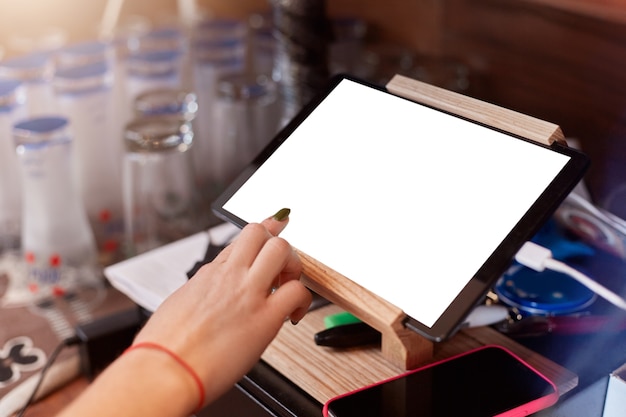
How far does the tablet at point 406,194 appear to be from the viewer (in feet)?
1.78

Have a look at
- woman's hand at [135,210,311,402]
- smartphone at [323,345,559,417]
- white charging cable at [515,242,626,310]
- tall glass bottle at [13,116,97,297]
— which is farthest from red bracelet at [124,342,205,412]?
tall glass bottle at [13,116,97,297]

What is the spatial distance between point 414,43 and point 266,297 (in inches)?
38.3

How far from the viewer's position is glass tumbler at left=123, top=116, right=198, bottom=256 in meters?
1.07

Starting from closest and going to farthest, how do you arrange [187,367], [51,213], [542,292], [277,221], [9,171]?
[187,367]
[277,221]
[542,292]
[51,213]
[9,171]

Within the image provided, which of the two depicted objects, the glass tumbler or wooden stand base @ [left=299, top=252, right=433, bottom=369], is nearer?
wooden stand base @ [left=299, top=252, right=433, bottom=369]

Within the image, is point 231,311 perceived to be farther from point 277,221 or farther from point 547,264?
point 547,264

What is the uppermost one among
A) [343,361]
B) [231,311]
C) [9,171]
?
[231,311]

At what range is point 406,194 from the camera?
1.98 ft

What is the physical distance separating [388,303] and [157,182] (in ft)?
2.03

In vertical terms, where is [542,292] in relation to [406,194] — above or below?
below

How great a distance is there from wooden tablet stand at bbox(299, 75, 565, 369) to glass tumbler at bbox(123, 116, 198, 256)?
491 mm

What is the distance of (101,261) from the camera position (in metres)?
1.11

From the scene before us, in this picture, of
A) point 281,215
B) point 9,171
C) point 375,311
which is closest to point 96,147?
point 9,171

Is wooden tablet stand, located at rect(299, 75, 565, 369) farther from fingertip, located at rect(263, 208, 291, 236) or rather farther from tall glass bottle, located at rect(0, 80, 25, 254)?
tall glass bottle, located at rect(0, 80, 25, 254)
